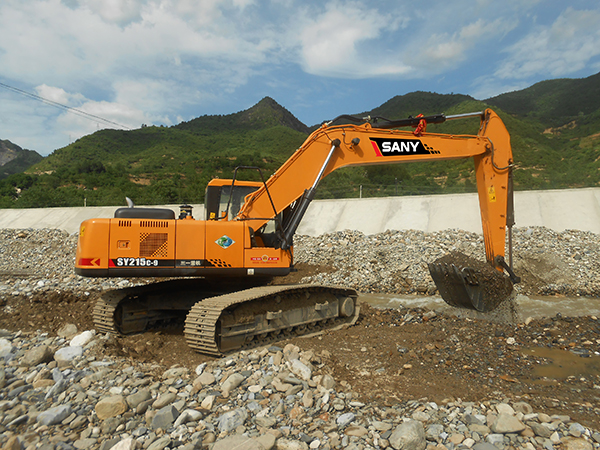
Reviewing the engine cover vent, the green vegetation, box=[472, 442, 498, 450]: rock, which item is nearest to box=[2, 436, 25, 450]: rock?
the engine cover vent

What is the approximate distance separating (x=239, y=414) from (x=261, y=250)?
2.62 metres

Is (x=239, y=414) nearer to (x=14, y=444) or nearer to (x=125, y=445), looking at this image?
(x=125, y=445)

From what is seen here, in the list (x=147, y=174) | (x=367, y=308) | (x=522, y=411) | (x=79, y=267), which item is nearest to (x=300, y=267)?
(x=367, y=308)

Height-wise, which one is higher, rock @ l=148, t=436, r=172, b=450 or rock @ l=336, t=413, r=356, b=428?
rock @ l=336, t=413, r=356, b=428

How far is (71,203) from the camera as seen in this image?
993 inches

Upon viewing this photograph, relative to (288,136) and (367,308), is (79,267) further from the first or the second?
(288,136)

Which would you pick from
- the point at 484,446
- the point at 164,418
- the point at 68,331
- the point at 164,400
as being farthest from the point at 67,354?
the point at 484,446

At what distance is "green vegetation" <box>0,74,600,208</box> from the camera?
25922mm

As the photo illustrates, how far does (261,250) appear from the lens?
5762 mm

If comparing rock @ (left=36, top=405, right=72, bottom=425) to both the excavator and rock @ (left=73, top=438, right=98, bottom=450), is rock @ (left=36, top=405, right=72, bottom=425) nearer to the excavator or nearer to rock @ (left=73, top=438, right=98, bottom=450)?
rock @ (left=73, top=438, right=98, bottom=450)

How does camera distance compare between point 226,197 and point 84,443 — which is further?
point 226,197

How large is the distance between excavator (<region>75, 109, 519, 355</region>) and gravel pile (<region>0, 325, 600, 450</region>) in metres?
0.82

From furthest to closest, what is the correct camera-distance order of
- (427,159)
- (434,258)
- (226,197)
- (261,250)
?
(434,258) < (226,197) < (427,159) < (261,250)

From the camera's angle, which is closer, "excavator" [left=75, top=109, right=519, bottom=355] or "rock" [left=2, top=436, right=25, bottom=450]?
"rock" [left=2, top=436, right=25, bottom=450]
